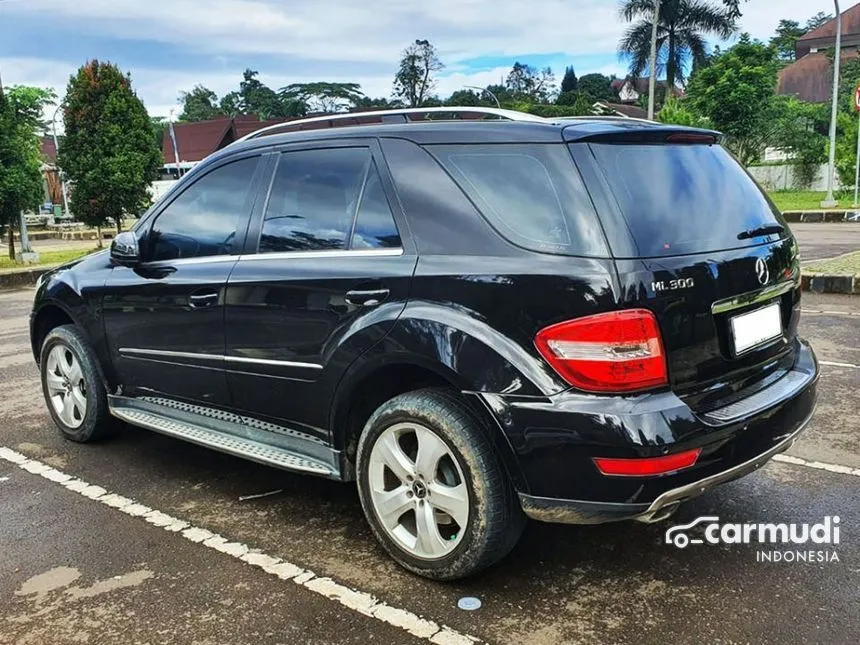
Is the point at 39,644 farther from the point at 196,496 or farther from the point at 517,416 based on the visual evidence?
the point at 517,416

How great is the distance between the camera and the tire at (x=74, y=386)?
4441 millimetres

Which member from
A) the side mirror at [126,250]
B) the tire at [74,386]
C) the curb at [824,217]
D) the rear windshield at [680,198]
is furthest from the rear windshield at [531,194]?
the curb at [824,217]

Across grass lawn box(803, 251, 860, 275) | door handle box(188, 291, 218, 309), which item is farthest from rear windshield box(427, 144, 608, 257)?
grass lawn box(803, 251, 860, 275)

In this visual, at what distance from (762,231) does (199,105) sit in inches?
4291

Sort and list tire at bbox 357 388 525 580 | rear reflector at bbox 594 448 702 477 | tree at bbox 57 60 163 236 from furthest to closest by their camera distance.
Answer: tree at bbox 57 60 163 236 → tire at bbox 357 388 525 580 → rear reflector at bbox 594 448 702 477

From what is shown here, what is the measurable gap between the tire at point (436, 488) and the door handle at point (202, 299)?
1080mm

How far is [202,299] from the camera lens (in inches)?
141

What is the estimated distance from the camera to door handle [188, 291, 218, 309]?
11.6 ft

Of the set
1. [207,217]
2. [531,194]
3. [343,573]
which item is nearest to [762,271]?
[531,194]

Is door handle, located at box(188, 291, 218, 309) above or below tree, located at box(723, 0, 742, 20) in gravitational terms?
below

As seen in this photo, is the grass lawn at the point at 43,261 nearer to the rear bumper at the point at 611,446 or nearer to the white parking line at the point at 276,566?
the white parking line at the point at 276,566

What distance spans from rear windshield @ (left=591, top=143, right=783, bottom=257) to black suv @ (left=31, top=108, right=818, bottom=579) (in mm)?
11

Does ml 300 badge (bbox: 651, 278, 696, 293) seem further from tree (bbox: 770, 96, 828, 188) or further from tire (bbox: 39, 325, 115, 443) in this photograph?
tree (bbox: 770, 96, 828, 188)

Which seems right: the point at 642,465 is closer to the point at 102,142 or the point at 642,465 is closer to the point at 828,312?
the point at 828,312
